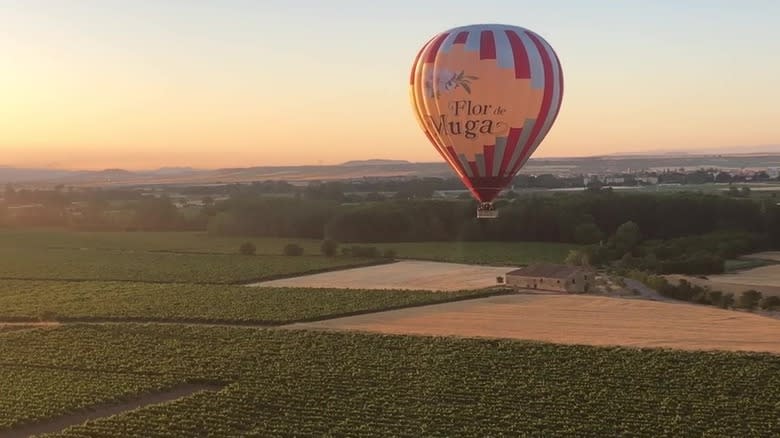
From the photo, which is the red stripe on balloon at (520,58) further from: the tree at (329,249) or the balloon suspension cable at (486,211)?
the tree at (329,249)

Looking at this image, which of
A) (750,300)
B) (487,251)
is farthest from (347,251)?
(750,300)

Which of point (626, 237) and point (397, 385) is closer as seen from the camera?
point (397, 385)

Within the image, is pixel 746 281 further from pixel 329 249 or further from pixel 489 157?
pixel 329 249

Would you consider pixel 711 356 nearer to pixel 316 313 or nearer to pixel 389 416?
pixel 389 416

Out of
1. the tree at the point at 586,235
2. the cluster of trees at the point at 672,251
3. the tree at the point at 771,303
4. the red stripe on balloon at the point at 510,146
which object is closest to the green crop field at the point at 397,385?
the red stripe on balloon at the point at 510,146

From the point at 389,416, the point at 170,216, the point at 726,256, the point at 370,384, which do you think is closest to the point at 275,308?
the point at 370,384
